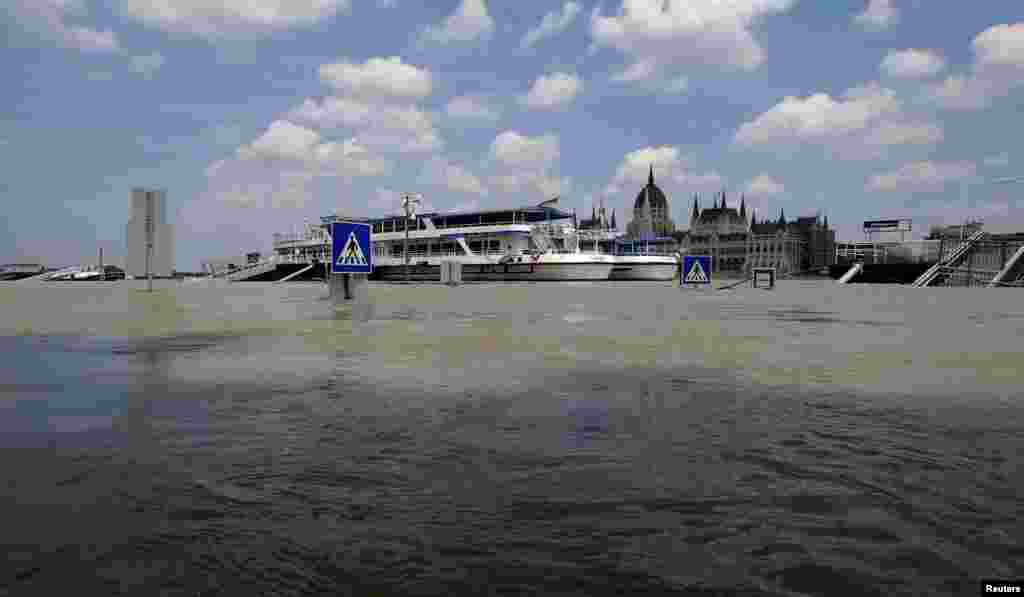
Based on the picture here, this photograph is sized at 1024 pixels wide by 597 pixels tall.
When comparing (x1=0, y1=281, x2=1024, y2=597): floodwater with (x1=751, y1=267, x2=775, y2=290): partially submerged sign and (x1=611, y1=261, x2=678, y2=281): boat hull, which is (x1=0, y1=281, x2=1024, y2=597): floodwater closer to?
(x1=751, y1=267, x2=775, y2=290): partially submerged sign

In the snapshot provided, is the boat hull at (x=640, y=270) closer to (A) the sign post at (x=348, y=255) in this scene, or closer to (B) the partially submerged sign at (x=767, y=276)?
(B) the partially submerged sign at (x=767, y=276)

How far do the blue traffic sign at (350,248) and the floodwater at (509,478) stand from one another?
1233 cm

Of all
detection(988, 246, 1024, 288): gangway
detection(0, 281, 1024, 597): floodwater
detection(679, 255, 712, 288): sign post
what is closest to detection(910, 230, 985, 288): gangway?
detection(988, 246, 1024, 288): gangway

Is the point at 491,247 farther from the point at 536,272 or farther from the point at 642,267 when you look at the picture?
the point at 642,267

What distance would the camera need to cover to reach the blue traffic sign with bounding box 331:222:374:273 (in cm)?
1861

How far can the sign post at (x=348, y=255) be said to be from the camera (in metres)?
18.6

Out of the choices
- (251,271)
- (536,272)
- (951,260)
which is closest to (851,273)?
(951,260)

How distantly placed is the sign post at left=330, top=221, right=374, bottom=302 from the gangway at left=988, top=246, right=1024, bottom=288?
50.6m

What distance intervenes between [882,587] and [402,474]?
1.93 m

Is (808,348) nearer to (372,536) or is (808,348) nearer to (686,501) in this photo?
(686,501)

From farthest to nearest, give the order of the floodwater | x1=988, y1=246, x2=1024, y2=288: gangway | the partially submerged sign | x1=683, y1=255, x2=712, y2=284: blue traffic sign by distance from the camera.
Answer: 1. x1=988, y1=246, x2=1024, y2=288: gangway
2. the partially submerged sign
3. x1=683, y1=255, x2=712, y2=284: blue traffic sign
4. the floodwater

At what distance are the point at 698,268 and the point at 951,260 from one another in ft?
112

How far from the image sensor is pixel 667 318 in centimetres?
1360

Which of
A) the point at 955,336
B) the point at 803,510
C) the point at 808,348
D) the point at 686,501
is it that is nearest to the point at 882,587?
the point at 803,510
